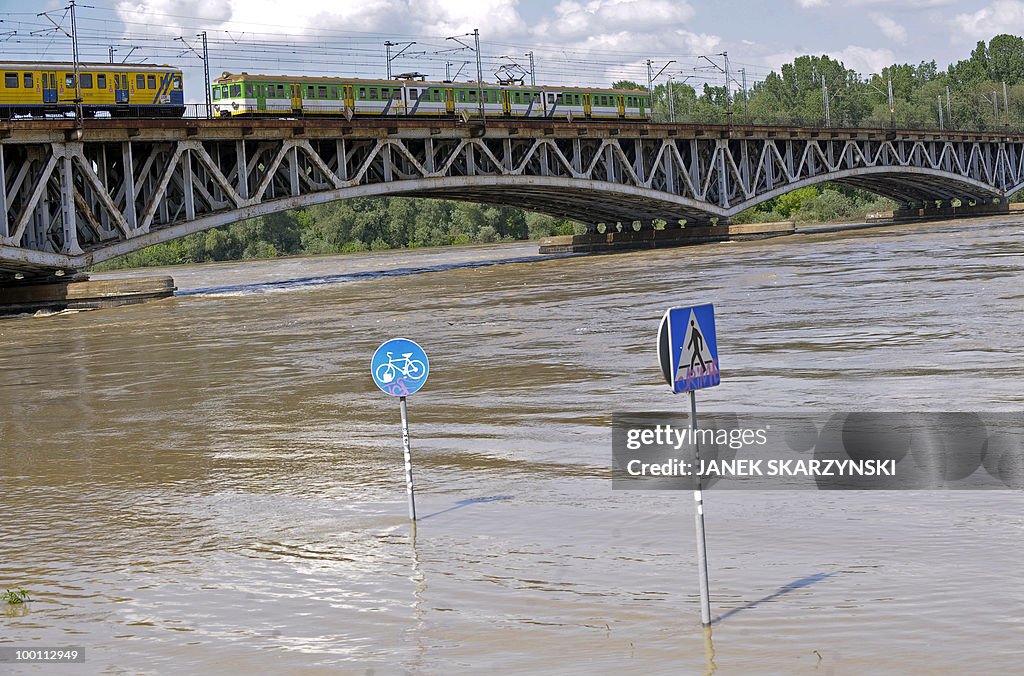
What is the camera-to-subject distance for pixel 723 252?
57844 millimetres

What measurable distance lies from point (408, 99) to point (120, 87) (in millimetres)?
16418

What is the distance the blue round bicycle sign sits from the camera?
9875mm

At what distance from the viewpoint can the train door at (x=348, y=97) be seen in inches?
2295

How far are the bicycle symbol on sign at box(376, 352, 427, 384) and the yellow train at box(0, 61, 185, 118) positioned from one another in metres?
40.5

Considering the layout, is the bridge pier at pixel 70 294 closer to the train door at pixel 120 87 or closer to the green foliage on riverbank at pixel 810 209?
the train door at pixel 120 87

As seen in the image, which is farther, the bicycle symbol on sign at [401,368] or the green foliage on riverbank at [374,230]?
the green foliage on riverbank at [374,230]

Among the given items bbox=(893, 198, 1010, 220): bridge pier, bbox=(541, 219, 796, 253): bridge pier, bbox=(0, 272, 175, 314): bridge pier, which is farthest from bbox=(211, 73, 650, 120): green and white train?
bbox=(893, 198, 1010, 220): bridge pier

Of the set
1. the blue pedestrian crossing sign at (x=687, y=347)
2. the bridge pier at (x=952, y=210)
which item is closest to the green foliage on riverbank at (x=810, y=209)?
the bridge pier at (x=952, y=210)

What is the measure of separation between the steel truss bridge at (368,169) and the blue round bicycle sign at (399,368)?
32534 mm

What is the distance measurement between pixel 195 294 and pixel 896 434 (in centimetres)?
3995

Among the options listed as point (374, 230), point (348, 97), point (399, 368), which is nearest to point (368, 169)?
point (348, 97)

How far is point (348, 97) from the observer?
58.5 m

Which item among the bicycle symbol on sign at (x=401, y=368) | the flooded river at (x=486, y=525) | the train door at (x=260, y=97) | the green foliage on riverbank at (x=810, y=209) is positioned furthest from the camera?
the green foliage on riverbank at (x=810, y=209)

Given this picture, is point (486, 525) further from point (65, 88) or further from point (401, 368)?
point (65, 88)
